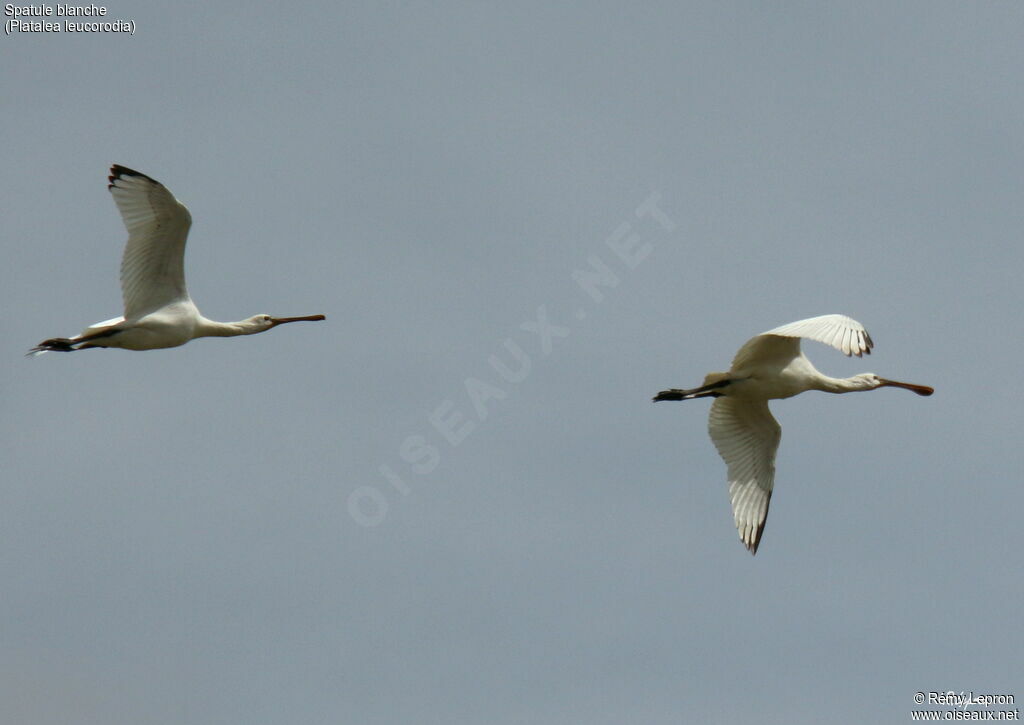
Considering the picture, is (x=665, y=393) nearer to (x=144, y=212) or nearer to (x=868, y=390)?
(x=868, y=390)

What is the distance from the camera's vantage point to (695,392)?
88.7ft

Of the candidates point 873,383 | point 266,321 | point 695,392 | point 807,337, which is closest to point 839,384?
point 873,383

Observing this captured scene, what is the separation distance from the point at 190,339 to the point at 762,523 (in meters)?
7.98

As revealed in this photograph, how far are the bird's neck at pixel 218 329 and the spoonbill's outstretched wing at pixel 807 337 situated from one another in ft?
21.6

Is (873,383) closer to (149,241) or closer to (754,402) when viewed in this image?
(754,402)

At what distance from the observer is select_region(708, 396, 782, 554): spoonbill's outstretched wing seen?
27.6m

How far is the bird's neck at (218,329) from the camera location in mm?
26547

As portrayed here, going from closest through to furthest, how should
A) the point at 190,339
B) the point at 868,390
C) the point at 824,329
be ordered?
the point at 824,329 → the point at 190,339 → the point at 868,390

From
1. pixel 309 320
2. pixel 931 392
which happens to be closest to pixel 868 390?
pixel 931 392

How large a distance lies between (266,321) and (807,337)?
7.93m

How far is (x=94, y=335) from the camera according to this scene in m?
25.4

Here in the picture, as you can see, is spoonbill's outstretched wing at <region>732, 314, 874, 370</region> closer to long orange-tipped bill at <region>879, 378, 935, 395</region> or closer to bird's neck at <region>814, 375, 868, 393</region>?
bird's neck at <region>814, 375, 868, 393</region>

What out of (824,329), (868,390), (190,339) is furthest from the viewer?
(868,390)

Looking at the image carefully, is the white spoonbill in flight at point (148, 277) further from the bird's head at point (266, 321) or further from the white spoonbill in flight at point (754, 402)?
the white spoonbill in flight at point (754, 402)
